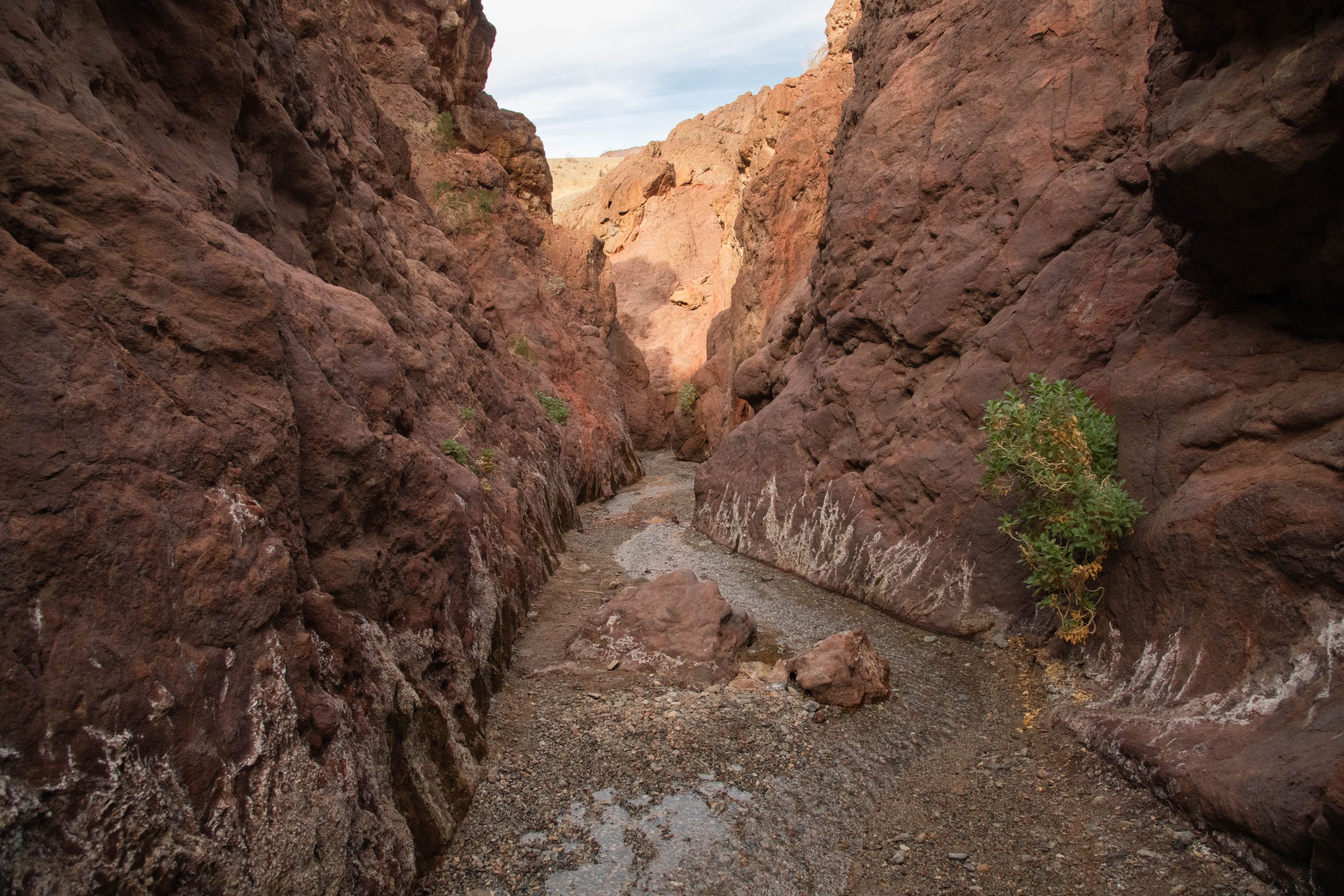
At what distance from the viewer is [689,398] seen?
86.3 feet

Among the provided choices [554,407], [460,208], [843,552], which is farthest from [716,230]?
[843,552]

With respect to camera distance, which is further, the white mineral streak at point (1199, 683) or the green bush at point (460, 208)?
the green bush at point (460, 208)

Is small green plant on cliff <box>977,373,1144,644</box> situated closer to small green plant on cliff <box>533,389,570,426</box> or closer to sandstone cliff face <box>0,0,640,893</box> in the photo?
sandstone cliff face <box>0,0,640,893</box>

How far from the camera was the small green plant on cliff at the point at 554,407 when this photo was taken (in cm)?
1512

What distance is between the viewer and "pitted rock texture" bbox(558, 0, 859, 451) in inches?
719

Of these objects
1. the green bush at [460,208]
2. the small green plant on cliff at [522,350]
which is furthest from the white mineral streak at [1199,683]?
the green bush at [460,208]

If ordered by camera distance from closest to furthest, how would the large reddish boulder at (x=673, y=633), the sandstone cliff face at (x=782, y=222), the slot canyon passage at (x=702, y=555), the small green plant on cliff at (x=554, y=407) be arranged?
1. the slot canyon passage at (x=702, y=555)
2. the large reddish boulder at (x=673, y=633)
3. the sandstone cliff face at (x=782, y=222)
4. the small green plant on cliff at (x=554, y=407)

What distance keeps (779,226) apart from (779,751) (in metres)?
15.5

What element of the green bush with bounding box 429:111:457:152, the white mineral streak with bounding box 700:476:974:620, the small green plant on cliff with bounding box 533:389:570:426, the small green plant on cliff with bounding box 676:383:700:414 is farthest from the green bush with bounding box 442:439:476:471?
the small green plant on cliff with bounding box 676:383:700:414

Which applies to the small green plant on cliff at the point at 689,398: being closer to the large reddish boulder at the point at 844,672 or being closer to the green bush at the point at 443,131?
the green bush at the point at 443,131

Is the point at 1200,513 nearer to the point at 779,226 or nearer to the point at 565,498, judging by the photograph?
the point at 565,498

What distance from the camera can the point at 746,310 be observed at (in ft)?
67.6

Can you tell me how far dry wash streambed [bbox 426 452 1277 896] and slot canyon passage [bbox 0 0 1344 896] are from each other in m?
0.03

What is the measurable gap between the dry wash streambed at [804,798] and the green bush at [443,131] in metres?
13.5
